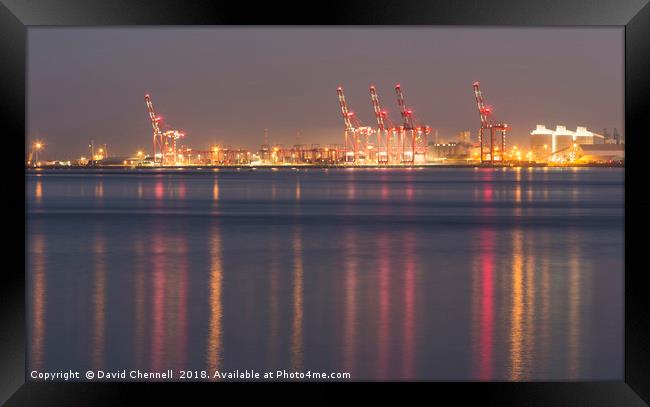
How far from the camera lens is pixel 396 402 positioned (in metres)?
4.36

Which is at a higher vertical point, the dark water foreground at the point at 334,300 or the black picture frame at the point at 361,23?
the black picture frame at the point at 361,23

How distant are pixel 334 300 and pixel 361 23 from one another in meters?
5.21

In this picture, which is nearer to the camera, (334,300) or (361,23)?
(361,23)

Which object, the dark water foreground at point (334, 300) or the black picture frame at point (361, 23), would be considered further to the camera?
the dark water foreground at point (334, 300)

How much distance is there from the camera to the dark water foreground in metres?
6.21

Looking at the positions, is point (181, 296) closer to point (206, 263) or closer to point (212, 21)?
point (206, 263)

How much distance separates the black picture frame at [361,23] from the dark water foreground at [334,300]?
1.33 metres

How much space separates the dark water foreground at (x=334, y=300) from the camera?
20.4 ft

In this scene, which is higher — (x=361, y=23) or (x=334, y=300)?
(x=361, y=23)

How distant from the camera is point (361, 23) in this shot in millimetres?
4199

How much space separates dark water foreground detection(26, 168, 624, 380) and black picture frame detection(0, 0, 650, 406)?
4.38 ft

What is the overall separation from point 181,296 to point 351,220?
14343 mm

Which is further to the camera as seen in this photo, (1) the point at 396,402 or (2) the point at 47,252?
(2) the point at 47,252

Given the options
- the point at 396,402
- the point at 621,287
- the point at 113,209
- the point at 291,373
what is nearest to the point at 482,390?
the point at 396,402
